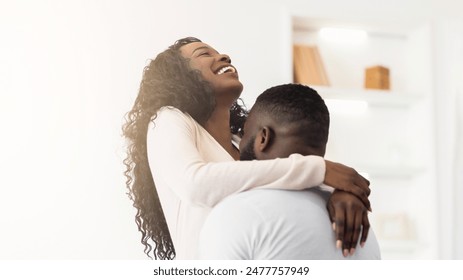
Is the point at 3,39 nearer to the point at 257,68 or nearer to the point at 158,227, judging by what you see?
the point at 257,68

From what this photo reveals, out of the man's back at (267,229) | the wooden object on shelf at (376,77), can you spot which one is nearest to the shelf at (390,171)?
the wooden object on shelf at (376,77)

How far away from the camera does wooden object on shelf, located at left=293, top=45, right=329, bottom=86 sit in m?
3.31

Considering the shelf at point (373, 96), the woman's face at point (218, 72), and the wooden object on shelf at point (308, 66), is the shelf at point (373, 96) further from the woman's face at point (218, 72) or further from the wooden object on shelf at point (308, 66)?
the woman's face at point (218, 72)

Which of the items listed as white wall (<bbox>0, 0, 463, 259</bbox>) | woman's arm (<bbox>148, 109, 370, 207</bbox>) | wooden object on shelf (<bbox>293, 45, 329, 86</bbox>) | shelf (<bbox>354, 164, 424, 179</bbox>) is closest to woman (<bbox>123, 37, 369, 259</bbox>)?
woman's arm (<bbox>148, 109, 370, 207</bbox>)

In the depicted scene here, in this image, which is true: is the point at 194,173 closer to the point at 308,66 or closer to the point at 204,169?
the point at 204,169

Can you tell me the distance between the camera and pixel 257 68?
10.6 ft

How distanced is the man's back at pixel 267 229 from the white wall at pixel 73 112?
1.75 meters

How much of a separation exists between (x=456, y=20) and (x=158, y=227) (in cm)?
234

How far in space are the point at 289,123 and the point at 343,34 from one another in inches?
93.7

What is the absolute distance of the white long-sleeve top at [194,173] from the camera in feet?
4.04

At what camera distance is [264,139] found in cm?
124

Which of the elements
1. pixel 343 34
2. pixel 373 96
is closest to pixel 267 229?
pixel 373 96

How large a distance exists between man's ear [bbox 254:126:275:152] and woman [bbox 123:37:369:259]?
0.03 m

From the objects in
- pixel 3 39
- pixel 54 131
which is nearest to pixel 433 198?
pixel 54 131
